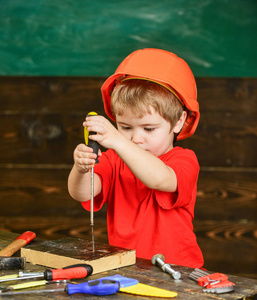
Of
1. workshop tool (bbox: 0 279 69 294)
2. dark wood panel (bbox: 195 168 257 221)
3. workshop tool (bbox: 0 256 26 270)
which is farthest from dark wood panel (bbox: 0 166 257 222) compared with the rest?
workshop tool (bbox: 0 279 69 294)

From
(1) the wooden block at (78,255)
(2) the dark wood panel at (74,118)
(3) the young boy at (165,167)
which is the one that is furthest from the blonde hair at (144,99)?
(2) the dark wood panel at (74,118)

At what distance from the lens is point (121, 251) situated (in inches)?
46.7

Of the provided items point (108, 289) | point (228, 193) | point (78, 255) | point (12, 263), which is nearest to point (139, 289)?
point (108, 289)

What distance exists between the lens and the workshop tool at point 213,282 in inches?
38.9

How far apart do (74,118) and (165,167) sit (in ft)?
4.81

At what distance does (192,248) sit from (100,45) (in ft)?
5.03

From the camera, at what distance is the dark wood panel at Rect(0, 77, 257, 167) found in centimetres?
269

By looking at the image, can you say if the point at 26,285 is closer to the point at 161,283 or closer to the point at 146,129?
the point at 161,283

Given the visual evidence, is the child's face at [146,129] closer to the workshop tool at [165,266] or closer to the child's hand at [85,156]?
the child's hand at [85,156]

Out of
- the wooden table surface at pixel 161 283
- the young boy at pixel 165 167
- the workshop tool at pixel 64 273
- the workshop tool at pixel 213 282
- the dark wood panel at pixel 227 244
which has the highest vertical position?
the young boy at pixel 165 167

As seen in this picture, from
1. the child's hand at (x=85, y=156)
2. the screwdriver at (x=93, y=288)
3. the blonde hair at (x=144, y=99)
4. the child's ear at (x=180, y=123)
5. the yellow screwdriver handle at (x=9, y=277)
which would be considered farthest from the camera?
the child's ear at (x=180, y=123)

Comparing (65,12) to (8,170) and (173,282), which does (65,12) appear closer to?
(8,170)

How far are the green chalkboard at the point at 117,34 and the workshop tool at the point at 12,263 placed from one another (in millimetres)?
1751

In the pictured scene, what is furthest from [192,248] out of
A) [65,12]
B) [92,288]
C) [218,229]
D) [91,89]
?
[65,12]
